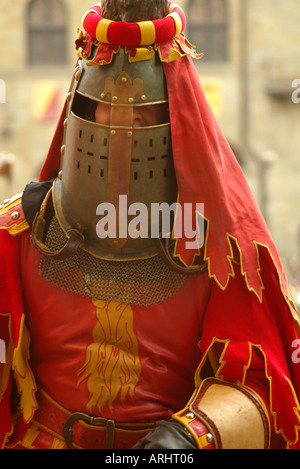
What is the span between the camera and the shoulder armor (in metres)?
3.06

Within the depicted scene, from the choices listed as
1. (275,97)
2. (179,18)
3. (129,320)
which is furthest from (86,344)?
(275,97)

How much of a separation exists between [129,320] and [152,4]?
3.23ft

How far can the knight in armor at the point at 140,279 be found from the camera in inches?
112

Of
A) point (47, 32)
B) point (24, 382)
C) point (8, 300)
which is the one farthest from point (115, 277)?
point (47, 32)

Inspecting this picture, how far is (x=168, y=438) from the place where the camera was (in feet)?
8.80

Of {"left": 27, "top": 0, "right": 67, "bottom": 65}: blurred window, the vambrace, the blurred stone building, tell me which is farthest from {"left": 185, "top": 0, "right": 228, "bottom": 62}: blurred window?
the vambrace

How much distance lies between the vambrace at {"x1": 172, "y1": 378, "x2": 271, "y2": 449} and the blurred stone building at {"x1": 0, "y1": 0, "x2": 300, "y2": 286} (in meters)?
14.7

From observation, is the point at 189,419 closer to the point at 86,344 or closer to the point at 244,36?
the point at 86,344

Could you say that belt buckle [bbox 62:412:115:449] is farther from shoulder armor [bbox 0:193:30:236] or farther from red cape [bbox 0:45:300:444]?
shoulder armor [bbox 0:193:30:236]

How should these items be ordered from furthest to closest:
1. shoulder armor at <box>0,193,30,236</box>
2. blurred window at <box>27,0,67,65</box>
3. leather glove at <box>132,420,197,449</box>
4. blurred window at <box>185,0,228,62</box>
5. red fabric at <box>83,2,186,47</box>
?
1. blurred window at <box>27,0,67,65</box>
2. blurred window at <box>185,0,228,62</box>
3. shoulder armor at <box>0,193,30,236</box>
4. red fabric at <box>83,2,186,47</box>
5. leather glove at <box>132,420,197,449</box>

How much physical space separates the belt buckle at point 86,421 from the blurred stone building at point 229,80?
1463 centimetres

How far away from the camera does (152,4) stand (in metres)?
2.84

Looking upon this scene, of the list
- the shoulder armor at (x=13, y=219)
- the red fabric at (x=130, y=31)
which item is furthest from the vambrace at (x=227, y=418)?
the red fabric at (x=130, y=31)

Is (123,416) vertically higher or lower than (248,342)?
lower
